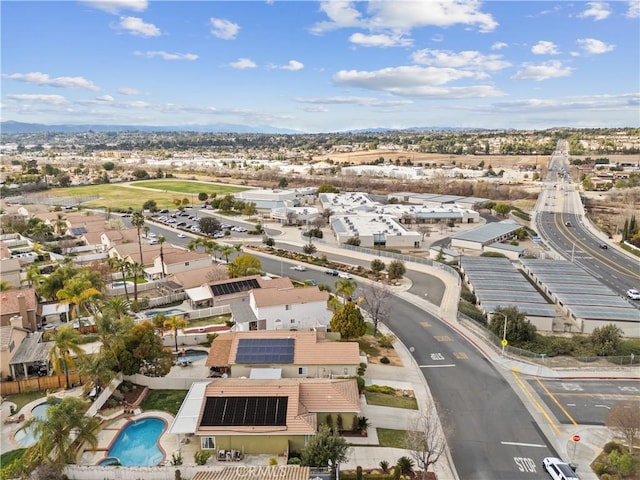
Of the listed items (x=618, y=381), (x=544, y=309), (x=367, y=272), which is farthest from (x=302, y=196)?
(x=618, y=381)

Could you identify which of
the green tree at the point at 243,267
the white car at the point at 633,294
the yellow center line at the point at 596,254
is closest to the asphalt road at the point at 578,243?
the yellow center line at the point at 596,254

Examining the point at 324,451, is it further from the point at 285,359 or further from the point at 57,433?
the point at 57,433

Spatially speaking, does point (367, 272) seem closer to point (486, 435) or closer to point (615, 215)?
point (486, 435)

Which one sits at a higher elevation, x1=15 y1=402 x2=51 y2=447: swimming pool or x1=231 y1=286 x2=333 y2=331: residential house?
x1=231 y1=286 x2=333 y2=331: residential house

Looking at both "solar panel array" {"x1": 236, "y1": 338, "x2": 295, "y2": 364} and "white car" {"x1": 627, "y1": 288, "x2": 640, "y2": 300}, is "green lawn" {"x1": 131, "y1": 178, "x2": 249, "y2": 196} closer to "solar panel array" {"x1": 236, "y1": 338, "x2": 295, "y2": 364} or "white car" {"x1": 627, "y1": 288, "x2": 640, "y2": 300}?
"white car" {"x1": 627, "y1": 288, "x2": 640, "y2": 300}

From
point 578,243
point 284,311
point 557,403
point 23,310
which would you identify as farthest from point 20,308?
point 578,243

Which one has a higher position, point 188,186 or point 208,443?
point 188,186

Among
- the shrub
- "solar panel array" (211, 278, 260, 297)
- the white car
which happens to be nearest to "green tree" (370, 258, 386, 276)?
"solar panel array" (211, 278, 260, 297)
